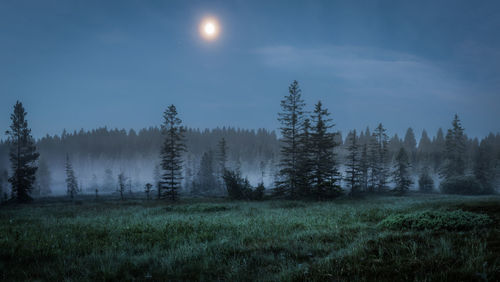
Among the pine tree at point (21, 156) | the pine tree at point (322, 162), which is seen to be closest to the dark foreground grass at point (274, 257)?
the pine tree at point (322, 162)

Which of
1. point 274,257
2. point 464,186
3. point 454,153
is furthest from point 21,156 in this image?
point 454,153

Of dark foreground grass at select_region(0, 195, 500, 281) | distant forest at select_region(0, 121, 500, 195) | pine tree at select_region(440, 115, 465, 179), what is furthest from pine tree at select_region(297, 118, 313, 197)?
distant forest at select_region(0, 121, 500, 195)

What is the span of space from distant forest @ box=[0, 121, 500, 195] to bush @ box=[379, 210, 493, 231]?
101 m

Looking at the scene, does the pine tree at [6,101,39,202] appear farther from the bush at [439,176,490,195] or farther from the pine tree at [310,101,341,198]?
the bush at [439,176,490,195]

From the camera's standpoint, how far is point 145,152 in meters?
160

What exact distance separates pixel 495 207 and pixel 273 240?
8842 millimetres

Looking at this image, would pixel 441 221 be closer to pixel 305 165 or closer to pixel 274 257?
pixel 274 257

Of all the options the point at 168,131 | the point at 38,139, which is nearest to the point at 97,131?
the point at 38,139

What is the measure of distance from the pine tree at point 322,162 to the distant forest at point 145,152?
77.1 m

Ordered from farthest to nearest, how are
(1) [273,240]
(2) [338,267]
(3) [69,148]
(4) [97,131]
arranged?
(4) [97,131] → (3) [69,148] → (1) [273,240] → (2) [338,267]

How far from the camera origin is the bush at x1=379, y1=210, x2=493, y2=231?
7.46 m

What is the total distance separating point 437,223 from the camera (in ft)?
25.6

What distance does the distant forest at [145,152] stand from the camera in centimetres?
12150

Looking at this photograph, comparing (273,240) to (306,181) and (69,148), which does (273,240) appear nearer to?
(306,181)
